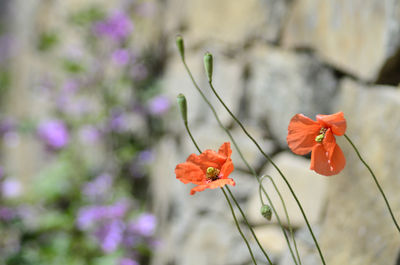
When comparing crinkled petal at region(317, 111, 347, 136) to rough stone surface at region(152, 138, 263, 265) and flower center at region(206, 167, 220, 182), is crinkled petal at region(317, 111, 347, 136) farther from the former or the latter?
rough stone surface at region(152, 138, 263, 265)

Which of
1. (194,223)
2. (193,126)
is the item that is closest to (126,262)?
(194,223)

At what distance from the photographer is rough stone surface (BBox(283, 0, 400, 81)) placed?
1.09 m

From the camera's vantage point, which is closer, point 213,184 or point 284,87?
point 213,184

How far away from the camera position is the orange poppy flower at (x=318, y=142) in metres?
0.75

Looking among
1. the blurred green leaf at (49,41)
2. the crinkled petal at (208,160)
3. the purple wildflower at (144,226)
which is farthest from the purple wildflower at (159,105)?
the crinkled petal at (208,160)

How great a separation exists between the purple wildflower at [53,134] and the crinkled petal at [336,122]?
194 centimetres

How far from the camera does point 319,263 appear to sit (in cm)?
117

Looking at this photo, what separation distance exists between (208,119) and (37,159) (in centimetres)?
203

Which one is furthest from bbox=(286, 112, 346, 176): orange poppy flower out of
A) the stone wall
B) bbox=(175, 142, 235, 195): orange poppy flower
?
the stone wall

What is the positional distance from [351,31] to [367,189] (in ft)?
1.26

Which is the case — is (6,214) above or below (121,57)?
below

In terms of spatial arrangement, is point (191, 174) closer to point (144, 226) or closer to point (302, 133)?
point (302, 133)

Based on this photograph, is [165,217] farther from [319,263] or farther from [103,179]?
[319,263]

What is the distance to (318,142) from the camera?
2.51 feet
